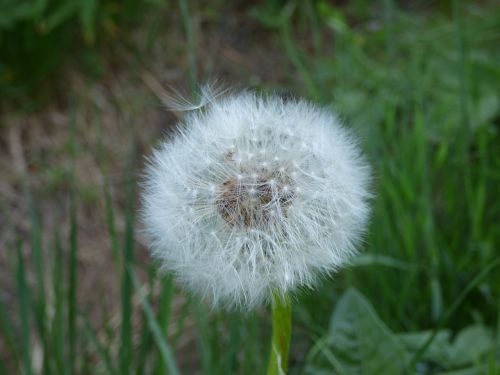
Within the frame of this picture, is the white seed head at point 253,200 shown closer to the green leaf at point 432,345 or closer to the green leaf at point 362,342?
the green leaf at point 362,342

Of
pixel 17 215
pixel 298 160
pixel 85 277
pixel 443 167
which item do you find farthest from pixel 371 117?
pixel 17 215

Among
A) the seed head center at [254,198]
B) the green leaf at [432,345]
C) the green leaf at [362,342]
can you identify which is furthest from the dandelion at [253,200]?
the green leaf at [432,345]

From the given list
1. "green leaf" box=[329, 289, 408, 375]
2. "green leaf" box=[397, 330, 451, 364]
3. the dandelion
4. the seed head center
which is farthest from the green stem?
"green leaf" box=[397, 330, 451, 364]

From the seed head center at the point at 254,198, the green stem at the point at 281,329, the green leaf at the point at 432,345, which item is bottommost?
the green stem at the point at 281,329

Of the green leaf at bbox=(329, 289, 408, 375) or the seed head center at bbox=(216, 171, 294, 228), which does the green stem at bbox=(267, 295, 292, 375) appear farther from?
the green leaf at bbox=(329, 289, 408, 375)

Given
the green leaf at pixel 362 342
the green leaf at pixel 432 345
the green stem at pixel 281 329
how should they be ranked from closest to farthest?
the green stem at pixel 281 329 → the green leaf at pixel 362 342 → the green leaf at pixel 432 345

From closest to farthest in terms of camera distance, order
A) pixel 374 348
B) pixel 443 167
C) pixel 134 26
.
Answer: pixel 374 348 < pixel 443 167 < pixel 134 26

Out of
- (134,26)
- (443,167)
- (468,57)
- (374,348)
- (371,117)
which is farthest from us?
(134,26)

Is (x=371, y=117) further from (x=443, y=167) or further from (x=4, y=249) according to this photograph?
(x=4, y=249)
